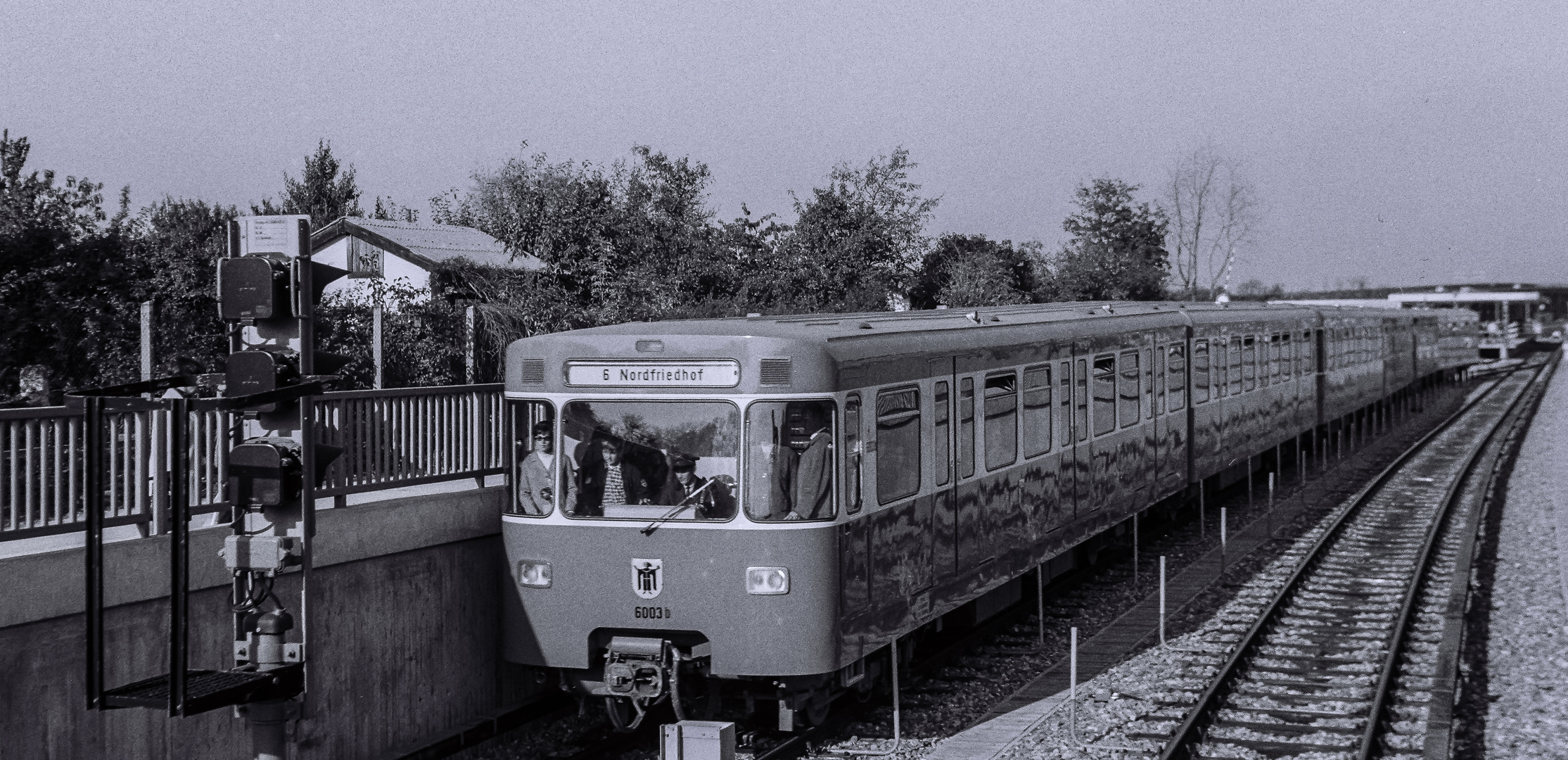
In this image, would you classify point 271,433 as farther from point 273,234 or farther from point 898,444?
point 898,444

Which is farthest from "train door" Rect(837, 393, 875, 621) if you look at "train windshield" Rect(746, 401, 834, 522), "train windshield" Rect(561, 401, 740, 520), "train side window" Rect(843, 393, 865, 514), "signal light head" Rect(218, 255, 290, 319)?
"signal light head" Rect(218, 255, 290, 319)

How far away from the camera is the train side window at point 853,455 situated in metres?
10.0

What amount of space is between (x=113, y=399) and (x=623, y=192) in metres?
21.0

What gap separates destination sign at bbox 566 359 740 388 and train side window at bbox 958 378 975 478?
282 centimetres

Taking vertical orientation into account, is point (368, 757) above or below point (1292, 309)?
below

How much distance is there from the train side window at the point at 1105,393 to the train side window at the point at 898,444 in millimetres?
4992

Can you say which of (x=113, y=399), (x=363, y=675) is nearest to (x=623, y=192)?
(x=363, y=675)

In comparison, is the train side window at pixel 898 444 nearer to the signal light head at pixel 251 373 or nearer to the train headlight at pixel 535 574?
the train headlight at pixel 535 574

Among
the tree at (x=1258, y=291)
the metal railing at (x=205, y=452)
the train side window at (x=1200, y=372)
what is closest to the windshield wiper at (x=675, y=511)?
the metal railing at (x=205, y=452)

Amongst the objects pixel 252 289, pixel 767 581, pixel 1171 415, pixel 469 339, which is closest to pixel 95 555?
pixel 252 289

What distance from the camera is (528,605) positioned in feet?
33.8

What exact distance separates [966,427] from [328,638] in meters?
5.09

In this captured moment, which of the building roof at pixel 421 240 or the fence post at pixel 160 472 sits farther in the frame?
the building roof at pixel 421 240

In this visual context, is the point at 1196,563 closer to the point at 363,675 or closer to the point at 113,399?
the point at 363,675
